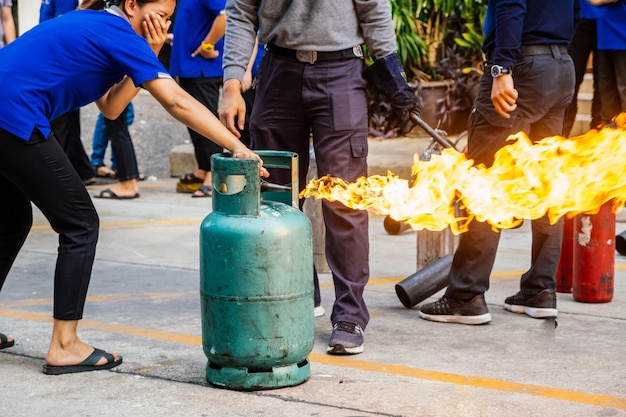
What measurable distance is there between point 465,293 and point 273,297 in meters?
1.52

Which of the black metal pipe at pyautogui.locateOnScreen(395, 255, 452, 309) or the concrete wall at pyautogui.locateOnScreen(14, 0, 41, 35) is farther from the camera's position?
the concrete wall at pyautogui.locateOnScreen(14, 0, 41, 35)

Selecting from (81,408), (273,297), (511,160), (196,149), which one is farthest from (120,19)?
(196,149)

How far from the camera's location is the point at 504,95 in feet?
17.1

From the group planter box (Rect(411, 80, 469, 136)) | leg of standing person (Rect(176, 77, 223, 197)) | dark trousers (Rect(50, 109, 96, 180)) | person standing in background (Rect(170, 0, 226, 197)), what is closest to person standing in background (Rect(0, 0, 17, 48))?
dark trousers (Rect(50, 109, 96, 180))

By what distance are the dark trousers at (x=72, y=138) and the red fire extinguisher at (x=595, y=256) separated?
17.1 ft

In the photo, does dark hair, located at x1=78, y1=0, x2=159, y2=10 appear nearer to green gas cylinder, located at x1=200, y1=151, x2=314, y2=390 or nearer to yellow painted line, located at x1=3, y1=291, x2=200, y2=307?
green gas cylinder, located at x1=200, y1=151, x2=314, y2=390

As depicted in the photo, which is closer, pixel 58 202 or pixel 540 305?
pixel 58 202

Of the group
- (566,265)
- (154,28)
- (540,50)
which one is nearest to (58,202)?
(154,28)

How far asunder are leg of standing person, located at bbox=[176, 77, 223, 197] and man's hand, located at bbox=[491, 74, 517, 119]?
4.34 metres

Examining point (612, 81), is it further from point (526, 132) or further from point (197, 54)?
point (197, 54)

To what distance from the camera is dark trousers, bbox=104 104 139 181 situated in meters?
9.83

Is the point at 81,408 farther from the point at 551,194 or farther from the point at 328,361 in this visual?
the point at 551,194

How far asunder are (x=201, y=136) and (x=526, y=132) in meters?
4.88

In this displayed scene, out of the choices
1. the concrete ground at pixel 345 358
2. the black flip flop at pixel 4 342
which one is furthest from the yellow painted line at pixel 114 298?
the black flip flop at pixel 4 342
